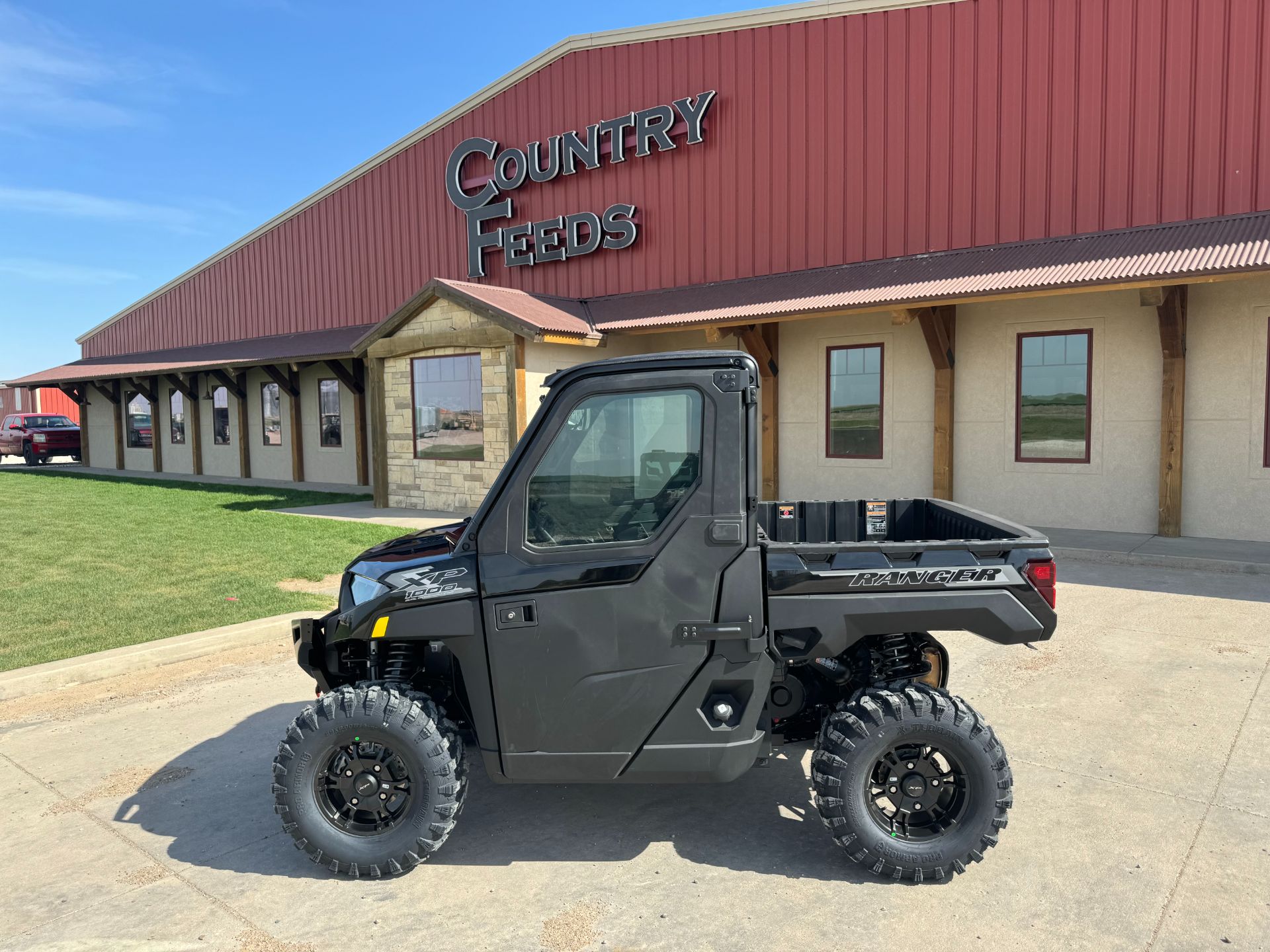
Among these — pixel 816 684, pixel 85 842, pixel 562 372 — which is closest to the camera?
pixel 562 372

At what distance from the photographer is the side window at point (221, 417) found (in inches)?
1025

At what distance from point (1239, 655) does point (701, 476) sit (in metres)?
5.41

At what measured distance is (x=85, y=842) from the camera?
3.83m

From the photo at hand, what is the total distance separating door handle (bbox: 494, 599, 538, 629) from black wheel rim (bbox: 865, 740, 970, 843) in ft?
5.04

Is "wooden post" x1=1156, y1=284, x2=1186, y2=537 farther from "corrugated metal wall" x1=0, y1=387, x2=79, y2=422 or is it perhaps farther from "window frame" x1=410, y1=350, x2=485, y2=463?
"corrugated metal wall" x1=0, y1=387, x2=79, y2=422

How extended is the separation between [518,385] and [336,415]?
10124mm

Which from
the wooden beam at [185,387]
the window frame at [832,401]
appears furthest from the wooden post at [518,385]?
the wooden beam at [185,387]

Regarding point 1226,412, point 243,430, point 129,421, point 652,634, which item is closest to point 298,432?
point 243,430

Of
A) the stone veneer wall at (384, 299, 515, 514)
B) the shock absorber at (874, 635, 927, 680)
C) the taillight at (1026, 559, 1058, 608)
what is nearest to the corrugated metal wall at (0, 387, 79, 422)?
the stone veneer wall at (384, 299, 515, 514)

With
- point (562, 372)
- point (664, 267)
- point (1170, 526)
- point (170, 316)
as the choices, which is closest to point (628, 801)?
point (562, 372)

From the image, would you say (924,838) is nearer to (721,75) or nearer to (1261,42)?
(1261,42)

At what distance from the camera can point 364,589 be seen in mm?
3775

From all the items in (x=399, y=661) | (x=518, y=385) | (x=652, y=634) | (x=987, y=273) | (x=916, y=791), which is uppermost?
(x=987, y=273)

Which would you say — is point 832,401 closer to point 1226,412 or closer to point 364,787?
point 1226,412
